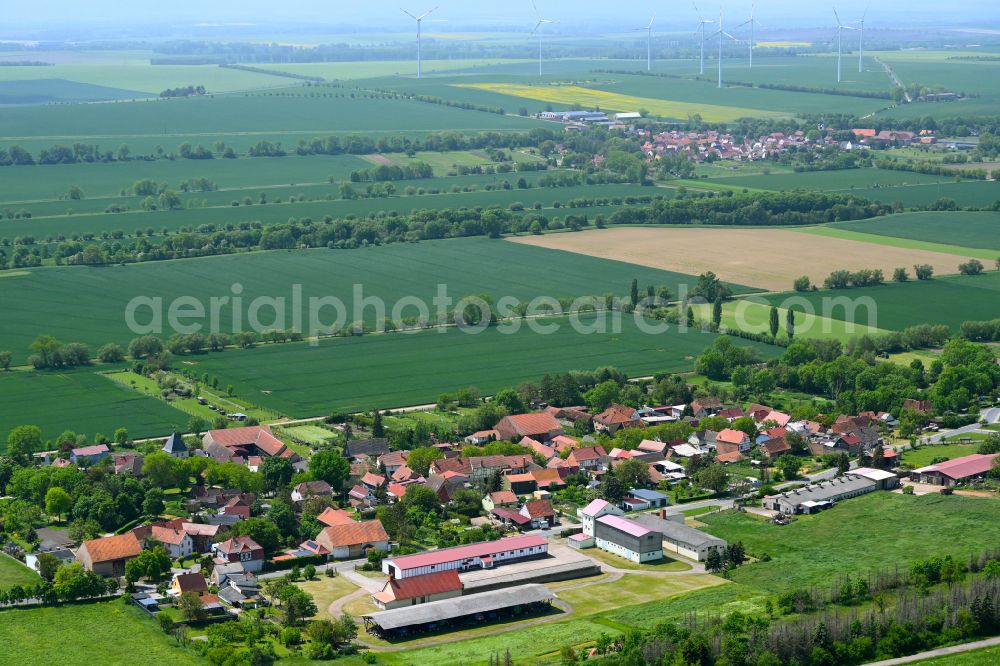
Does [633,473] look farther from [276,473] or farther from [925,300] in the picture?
[925,300]

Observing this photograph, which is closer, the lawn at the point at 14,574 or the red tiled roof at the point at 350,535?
the lawn at the point at 14,574

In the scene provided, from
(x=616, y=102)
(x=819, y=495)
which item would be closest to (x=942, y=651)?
(x=819, y=495)

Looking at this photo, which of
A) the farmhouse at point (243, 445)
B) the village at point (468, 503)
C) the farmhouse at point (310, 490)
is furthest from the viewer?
the farmhouse at point (243, 445)

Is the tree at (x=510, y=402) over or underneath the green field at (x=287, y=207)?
underneath

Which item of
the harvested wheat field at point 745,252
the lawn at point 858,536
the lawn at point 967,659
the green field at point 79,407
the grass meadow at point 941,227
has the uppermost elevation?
the grass meadow at point 941,227

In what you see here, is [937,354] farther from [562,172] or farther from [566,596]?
[562,172]

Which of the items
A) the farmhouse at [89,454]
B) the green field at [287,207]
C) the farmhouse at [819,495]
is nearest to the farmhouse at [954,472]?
the farmhouse at [819,495]

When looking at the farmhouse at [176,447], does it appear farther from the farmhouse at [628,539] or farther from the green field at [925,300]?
the green field at [925,300]

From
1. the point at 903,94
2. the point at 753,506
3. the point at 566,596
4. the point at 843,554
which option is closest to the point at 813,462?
the point at 753,506
